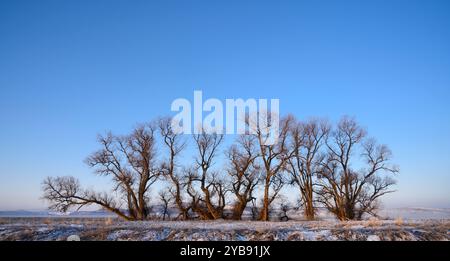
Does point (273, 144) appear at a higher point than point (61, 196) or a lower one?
higher

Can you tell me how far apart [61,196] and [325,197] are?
34.9ft

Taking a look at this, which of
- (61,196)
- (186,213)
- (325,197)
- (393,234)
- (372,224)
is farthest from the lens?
(325,197)

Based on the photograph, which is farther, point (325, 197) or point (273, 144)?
point (325, 197)

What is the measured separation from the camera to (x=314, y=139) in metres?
14.0

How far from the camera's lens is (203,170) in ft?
46.4

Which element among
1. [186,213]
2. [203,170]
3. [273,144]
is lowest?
[186,213]

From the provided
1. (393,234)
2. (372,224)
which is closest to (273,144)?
(372,224)
